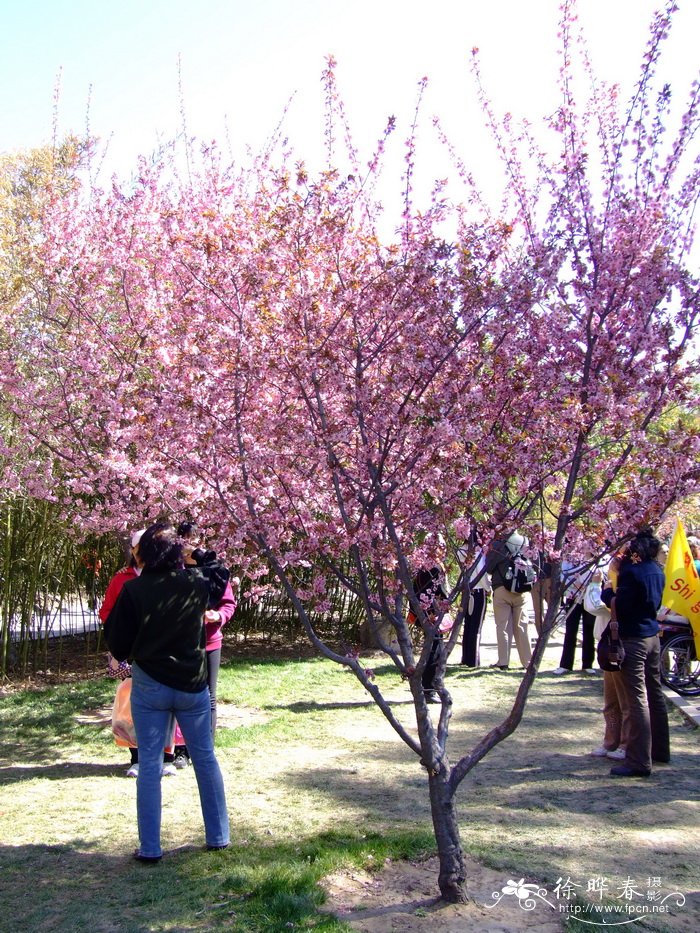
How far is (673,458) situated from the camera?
11.3 feet

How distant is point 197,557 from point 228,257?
2152mm

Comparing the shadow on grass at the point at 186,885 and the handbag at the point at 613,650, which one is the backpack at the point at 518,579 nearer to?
the handbag at the point at 613,650

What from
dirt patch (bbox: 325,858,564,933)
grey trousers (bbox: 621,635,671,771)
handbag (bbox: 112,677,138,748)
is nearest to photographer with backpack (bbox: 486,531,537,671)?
grey trousers (bbox: 621,635,671,771)

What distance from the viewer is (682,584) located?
7520 mm

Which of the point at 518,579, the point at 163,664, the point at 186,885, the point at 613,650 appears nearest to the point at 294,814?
the point at 186,885

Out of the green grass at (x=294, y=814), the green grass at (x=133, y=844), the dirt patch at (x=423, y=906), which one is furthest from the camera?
the green grass at (x=294, y=814)

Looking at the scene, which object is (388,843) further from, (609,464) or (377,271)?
(377,271)

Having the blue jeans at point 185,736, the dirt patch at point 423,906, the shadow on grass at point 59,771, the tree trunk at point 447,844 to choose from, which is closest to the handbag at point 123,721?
the shadow on grass at point 59,771

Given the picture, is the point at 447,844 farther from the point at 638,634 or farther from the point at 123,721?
the point at 638,634

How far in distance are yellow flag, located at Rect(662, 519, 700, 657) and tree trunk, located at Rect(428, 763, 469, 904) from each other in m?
4.45

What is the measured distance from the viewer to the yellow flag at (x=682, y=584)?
24.6 ft

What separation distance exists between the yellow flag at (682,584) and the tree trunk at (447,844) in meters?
4.45

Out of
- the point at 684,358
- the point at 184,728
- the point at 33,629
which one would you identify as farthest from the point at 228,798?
the point at 33,629

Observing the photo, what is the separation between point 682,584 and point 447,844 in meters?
4.64
